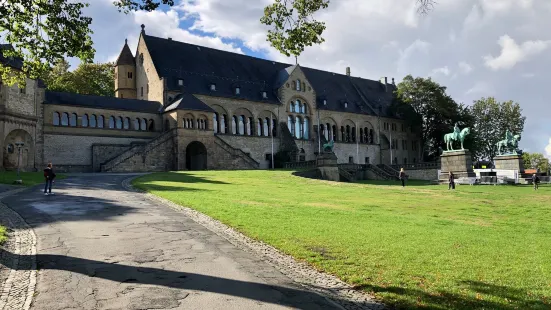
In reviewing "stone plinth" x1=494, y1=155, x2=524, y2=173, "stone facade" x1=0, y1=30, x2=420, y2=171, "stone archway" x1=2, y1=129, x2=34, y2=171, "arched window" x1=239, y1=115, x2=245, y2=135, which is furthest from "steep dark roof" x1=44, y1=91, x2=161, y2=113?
"stone plinth" x1=494, y1=155, x2=524, y2=173

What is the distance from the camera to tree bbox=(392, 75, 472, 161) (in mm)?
76812

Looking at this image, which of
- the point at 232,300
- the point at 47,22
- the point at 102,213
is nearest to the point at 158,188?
the point at 102,213

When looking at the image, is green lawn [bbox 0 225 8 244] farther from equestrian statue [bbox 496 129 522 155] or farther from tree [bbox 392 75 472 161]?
tree [bbox 392 75 472 161]

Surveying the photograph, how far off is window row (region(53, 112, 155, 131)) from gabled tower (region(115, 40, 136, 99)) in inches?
398

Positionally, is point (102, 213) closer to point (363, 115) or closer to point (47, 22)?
point (47, 22)

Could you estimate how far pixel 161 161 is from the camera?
1939 inches

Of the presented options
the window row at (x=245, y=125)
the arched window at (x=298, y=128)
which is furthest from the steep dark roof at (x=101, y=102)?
the arched window at (x=298, y=128)

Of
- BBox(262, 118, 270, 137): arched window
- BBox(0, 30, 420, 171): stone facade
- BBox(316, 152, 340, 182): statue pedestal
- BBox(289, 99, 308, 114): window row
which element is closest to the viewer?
BBox(0, 30, 420, 171): stone facade

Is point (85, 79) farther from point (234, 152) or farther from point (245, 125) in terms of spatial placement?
point (234, 152)

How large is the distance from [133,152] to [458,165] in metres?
35.0

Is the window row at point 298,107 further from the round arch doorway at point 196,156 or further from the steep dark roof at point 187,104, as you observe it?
the round arch doorway at point 196,156

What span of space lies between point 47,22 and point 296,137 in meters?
56.9

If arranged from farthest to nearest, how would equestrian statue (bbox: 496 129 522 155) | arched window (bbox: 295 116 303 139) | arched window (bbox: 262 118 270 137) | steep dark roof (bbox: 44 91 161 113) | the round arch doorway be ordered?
arched window (bbox: 295 116 303 139), arched window (bbox: 262 118 270 137), the round arch doorway, equestrian statue (bbox: 496 129 522 155), steep dark roof (bbox: 44 91 161 113)

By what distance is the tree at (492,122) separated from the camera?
264 ft
